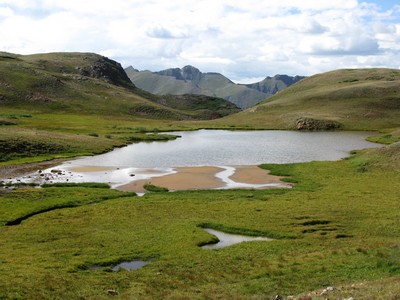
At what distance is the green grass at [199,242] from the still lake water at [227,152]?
27030mm

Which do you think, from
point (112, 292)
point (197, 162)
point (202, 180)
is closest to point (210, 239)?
point (112, 292)

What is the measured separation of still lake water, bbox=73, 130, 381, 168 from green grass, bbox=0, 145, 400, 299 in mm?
27030

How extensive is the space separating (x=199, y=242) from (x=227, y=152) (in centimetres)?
6190

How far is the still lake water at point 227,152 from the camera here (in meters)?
80.1

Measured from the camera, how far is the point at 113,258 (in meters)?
29.0

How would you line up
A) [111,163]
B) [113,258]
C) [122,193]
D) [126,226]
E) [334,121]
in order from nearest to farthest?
[113,258]
[126,226]
[122,193]
[111,163]
[334,121]

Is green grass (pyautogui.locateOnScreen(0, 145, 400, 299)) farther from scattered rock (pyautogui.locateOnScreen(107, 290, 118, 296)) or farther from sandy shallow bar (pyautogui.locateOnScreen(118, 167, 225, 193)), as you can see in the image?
sandy shallow bar (pyautogui.locateOnScreen(118, 167, 225, 193))

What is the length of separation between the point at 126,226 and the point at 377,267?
20.4 metres

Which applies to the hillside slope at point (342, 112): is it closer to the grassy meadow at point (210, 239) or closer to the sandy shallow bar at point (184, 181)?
the grassy meadow at point (210, 239)

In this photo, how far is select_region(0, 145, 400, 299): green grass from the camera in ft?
77.7

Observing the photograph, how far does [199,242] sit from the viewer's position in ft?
108

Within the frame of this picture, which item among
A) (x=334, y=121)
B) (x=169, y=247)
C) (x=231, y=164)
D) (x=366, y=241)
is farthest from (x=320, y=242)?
(x=334, y=121)

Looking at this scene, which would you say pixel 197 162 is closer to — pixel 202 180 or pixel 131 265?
pixel 202 180

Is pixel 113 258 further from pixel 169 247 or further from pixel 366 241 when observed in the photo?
pixel 366 241
